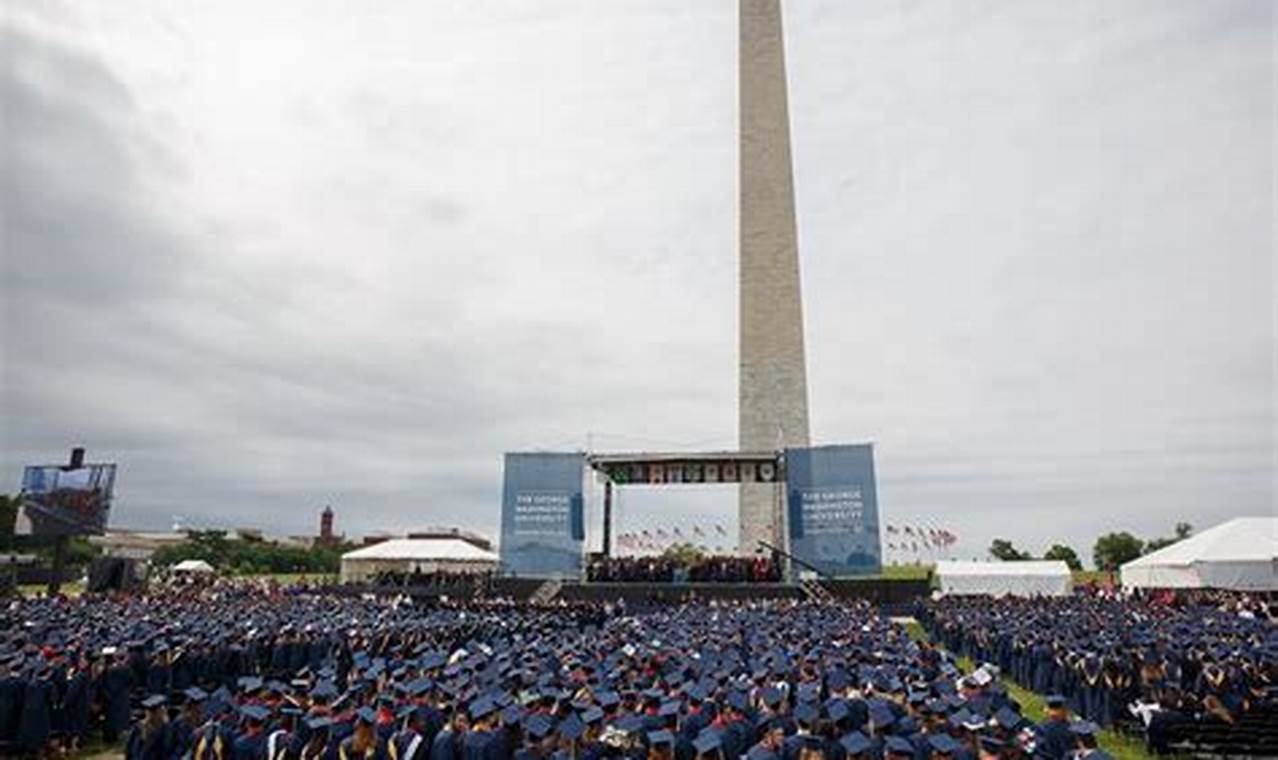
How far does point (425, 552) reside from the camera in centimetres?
3928

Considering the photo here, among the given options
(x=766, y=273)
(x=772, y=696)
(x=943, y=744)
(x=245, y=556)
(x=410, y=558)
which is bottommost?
(x=943, y=744)

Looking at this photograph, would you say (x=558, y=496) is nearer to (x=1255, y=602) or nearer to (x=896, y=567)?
(x=1255, y=602)

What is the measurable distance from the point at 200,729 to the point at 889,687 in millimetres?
6027

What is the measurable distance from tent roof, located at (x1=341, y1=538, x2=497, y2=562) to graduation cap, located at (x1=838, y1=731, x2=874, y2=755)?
33277 millimetres

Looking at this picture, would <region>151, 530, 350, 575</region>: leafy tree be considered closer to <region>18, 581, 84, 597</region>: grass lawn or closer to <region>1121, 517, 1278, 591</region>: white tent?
<region>18, 581, 84, 597</region>: grass lawn

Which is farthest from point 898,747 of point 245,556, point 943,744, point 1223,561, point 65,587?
point 245,556

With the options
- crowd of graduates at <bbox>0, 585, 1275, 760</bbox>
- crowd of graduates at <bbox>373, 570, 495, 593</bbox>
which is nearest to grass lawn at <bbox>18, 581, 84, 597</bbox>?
crowd of graduates at <bbox>373, 570, 495, 593</bbox>

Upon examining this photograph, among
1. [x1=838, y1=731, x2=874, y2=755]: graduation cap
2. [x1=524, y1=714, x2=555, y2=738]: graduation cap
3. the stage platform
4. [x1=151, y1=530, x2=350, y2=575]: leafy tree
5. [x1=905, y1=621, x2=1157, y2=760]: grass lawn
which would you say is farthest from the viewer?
[x1=151, y1=530, x2=350, y2=575]: leafy tree

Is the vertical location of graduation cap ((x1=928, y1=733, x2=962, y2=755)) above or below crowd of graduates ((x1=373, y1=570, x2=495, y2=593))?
below

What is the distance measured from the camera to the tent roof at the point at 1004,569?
33.7 meters

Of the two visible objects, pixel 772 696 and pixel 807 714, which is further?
pixel 772 696

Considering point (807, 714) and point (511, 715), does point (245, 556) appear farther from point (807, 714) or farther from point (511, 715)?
point (807, 714)

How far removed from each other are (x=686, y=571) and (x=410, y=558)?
14.0m

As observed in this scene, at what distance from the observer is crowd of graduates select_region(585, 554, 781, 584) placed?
94.0ft
